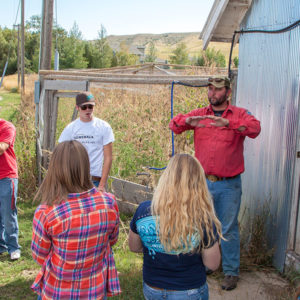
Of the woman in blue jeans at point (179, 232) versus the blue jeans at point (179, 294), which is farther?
the blue jeans at point (179, 294)

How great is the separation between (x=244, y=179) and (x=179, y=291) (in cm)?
287

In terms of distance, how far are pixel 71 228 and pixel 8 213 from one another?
2.71 meters

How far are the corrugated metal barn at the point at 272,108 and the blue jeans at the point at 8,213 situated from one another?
272cm

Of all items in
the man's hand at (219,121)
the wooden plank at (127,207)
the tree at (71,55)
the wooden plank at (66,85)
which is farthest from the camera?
the tree at (71,55)

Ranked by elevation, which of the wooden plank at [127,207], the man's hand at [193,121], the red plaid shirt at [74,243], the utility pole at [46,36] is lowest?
the wooden plank at [127,207]

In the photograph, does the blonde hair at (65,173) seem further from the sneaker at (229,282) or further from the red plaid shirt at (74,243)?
the sneaker at (229,282)

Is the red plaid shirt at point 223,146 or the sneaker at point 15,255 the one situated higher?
the red plaid shirt at point 223,146

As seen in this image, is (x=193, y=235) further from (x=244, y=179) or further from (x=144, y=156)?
(x=144, y=156)

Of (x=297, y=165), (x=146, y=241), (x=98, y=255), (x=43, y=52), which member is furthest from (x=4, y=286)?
(x=43, y=52)

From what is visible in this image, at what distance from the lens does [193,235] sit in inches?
81.3

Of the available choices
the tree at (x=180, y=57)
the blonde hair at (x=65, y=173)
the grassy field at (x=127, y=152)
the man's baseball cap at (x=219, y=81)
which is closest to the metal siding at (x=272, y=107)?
the grassy field at (x=127, y=152)

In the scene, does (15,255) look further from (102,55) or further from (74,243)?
(102,55)

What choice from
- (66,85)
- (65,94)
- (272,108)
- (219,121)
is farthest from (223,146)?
(65,94)

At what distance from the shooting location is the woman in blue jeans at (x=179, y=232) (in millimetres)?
2041
